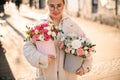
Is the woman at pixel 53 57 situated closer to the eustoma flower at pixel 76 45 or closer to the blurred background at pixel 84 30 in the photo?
the eustoma flower at pixel 76 45

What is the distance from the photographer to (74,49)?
3.12 m

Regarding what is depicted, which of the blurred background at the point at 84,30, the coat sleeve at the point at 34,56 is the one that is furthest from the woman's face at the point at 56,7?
the blurred background at the point at 84,30

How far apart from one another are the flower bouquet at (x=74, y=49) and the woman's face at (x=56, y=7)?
0.77 feet

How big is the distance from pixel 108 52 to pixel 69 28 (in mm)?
5368

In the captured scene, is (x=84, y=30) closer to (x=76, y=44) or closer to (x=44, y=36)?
(x=76, y=44)

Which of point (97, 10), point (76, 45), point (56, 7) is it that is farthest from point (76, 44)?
point (97, 10)

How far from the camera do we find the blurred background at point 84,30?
22.9 feet

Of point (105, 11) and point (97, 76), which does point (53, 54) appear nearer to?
point (97, 76)

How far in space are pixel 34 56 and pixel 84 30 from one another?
9080 mm

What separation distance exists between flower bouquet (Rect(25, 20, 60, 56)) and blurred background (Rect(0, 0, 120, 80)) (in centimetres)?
338

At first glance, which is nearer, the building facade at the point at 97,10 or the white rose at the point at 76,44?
the white rose at the point at 76,44

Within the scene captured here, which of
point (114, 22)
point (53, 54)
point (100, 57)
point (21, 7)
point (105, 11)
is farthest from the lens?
point (21, 7)

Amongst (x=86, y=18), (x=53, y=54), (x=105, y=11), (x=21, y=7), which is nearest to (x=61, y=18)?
(x=53, y=54)

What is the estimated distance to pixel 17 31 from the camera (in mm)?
12633
